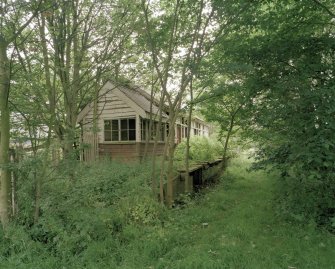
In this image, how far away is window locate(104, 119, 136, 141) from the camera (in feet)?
40.9

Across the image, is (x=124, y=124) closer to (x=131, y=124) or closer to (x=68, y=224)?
(x=131, y=124)

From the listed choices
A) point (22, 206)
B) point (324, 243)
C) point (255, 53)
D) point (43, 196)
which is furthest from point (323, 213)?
point (22, 206)

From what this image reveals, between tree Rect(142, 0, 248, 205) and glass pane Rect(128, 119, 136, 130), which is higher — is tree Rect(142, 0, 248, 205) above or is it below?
above

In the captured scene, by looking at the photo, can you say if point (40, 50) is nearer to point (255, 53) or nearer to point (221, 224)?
point (255, 53)

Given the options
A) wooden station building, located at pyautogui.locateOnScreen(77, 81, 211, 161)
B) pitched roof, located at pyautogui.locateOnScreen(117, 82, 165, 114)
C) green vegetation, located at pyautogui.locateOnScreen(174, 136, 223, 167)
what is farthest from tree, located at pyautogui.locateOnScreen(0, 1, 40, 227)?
wooden station building, located at pyautogui.locateOnScreen(77, 81, 211, 161)

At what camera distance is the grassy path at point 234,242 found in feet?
12.3

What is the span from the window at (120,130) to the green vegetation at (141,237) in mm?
6785

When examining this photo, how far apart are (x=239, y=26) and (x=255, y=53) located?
818 millimetres

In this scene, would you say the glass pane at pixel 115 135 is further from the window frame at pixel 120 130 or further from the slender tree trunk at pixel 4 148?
the slender tree trunk at pixel 4 148

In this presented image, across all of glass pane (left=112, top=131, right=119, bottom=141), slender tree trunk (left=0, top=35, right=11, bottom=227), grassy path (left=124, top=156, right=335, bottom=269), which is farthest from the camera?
glass pane (left=112, top=131, right=119, bottom=141)

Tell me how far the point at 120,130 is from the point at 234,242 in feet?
30.0

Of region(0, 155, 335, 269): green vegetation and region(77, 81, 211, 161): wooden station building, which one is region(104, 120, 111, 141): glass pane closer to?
region(77, 81, 211, 161): wooden station building

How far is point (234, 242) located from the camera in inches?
172

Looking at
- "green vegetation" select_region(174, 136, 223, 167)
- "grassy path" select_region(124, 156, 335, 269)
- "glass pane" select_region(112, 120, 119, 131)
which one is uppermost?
"glass pane" select_region(112, 120, 119, 131)
